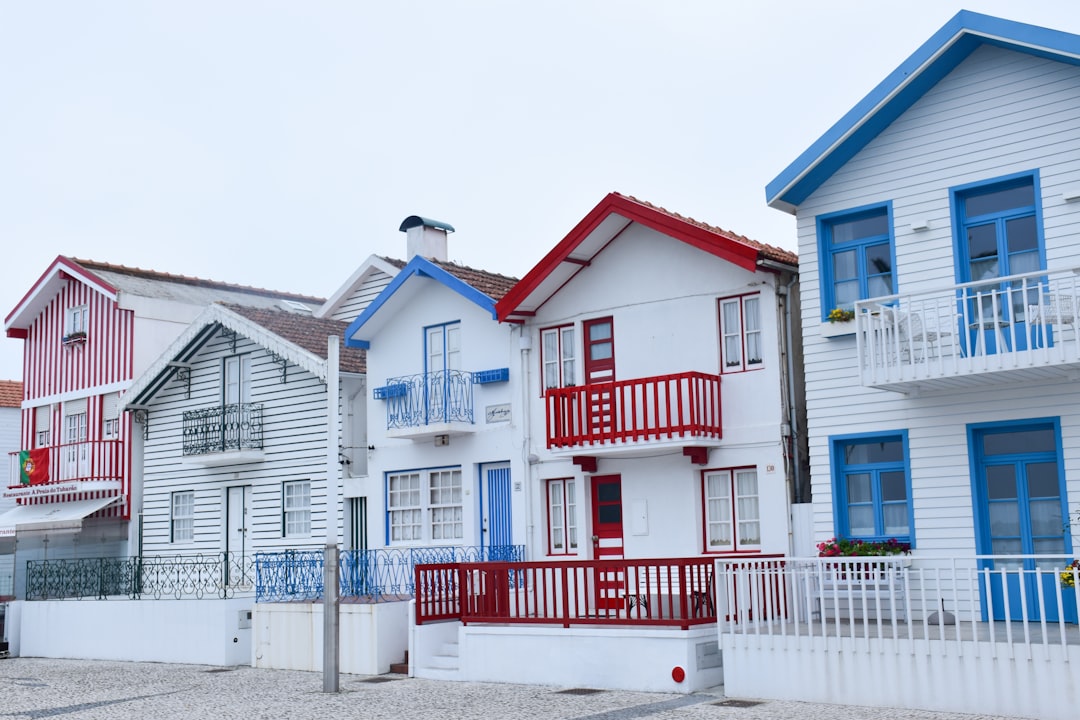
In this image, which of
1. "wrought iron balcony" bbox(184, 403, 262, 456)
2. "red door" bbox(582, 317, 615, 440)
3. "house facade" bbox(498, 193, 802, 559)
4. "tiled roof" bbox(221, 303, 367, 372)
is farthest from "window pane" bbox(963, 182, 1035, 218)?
"wrought iron balcony" bbox(184, 403, 262, 456)

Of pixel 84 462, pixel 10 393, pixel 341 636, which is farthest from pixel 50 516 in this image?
pixel 341 636

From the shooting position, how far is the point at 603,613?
1756cm

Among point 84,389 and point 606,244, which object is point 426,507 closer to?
point 606,244

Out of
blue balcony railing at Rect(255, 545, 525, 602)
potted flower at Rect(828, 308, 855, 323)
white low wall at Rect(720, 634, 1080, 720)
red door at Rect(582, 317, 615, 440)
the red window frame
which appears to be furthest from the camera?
blue balcony railing at Rect(255, 545, 525, 602)

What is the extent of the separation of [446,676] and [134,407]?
13733 mm

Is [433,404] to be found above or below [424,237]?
below

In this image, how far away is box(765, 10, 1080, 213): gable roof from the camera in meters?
15.5

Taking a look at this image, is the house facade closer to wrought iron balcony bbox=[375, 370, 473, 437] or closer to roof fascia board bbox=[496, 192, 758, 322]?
roof fascia board bbox=[496, 192, 758, 322]

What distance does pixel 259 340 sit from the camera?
1005 inches

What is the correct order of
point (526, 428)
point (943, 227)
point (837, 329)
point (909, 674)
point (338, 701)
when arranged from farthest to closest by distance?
1. point (526, 428)
2. point (837, 329)
3. point (943, 227)
4. point (338, 701)
5. point (909, 674)

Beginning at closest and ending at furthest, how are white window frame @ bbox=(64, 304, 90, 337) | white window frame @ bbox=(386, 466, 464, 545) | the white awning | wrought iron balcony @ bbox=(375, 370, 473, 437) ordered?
wrought iron balcony @ bbox=(375, 370, 473, 437)
white window frame @ bbox=(386, 466, 464, 545)
the white awning
white window frame @ bbox=(64, 304, 90, 337)

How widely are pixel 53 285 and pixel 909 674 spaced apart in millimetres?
25016

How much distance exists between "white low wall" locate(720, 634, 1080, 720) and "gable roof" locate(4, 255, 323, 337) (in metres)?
20.0

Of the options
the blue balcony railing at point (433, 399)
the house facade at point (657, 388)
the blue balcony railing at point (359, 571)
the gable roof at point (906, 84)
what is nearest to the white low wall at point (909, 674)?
the house facade at point (657, 388)
